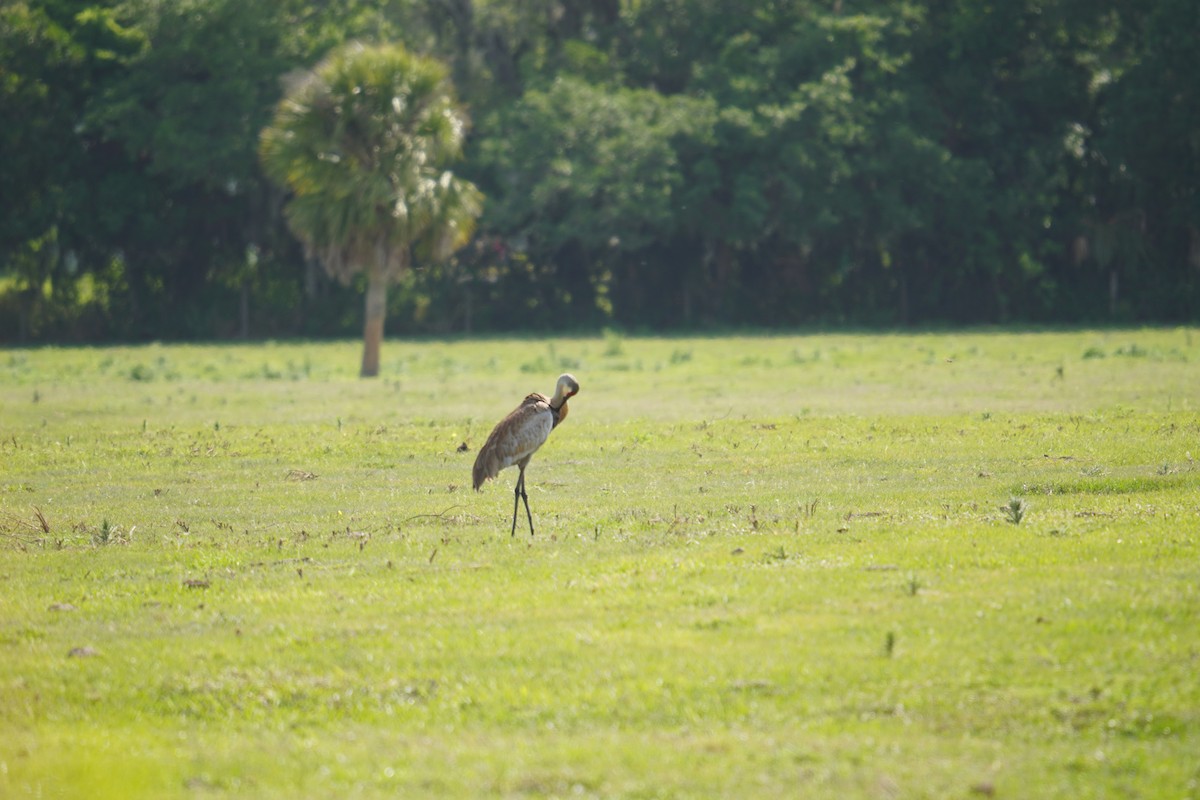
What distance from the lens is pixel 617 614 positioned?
32.0 ft

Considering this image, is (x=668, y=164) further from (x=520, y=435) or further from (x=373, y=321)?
(x=520, y=435)

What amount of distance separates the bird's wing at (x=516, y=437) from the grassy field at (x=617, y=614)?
606 mm

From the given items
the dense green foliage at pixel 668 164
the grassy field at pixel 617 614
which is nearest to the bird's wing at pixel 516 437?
the grassy field at pixel 617 614

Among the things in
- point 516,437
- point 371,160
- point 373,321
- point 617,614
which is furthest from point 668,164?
point 617,614

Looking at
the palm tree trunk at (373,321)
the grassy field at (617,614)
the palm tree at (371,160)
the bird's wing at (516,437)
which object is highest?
the palm tree at (371,160)

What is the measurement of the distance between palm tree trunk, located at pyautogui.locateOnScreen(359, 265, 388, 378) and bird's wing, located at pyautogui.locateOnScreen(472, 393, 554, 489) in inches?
800

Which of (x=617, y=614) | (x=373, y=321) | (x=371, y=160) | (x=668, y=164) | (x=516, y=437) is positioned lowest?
(x=617, y=614)

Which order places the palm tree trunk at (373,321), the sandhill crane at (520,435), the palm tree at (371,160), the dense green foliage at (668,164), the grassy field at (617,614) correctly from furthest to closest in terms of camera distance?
the dense green foliage at (668,164) < the palm tree trunk at (373,321) < the palm tree at (371,160) < the sandhill crane at (520,435) < the grassy field at (617,614)

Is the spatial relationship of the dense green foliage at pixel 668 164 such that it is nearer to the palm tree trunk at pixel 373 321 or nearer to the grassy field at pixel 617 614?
the palm tree trunk at pixel 373 321

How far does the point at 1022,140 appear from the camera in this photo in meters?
50.6

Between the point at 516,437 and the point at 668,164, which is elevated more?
the point at 668,164

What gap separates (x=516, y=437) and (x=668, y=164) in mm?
35914

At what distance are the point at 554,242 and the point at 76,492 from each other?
114 ft

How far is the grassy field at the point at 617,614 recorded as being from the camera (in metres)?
7.21
